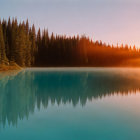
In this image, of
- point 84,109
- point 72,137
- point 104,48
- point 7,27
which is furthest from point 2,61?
point 104,48

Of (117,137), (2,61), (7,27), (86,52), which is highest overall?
(7,27)

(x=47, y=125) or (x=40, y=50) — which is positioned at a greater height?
(x=40, y=50)

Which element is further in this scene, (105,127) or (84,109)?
(84,109)

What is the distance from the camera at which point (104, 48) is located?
10819 cm

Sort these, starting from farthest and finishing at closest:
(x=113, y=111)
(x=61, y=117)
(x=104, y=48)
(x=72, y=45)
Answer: (x=104, y=48) < (x=72, y=45) < (x=113, y=111) < (x=61, y=117)

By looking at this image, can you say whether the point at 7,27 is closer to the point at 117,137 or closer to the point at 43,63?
the point at 43,63

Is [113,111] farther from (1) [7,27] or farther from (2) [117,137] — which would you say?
(1) [7,27]

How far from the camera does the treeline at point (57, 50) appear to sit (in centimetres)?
5899

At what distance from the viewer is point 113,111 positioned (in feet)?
27.2

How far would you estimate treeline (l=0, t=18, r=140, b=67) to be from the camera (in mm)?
58987

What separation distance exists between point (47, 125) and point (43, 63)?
7308 cm

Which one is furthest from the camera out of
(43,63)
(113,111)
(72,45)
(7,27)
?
(72,45)

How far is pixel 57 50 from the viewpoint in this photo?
84812 millimetres

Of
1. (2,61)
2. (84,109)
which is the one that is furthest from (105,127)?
(2,61)
